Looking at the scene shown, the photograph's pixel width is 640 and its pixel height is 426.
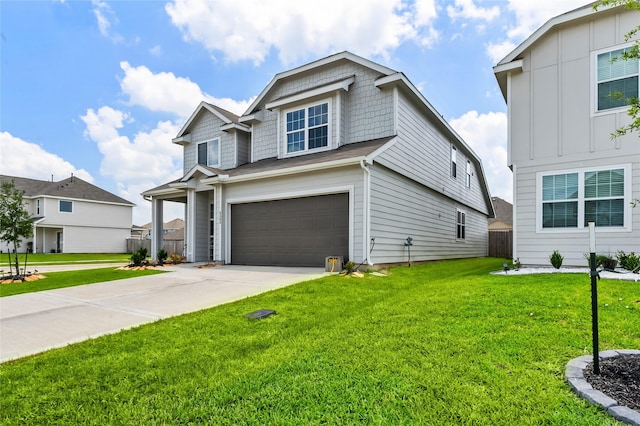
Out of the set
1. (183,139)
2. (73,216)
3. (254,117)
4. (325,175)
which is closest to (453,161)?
(325,175)

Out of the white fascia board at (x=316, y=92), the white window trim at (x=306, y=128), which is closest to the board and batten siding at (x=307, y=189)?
the white window trim at (x=306, y=128)

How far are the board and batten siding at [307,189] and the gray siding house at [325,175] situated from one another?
0.04 meters

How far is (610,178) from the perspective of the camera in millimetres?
8586

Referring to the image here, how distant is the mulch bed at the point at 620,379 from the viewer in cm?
250

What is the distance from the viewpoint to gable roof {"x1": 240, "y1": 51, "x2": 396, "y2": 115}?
38.7 ft

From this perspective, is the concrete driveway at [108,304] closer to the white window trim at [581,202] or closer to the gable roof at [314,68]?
the white window trim at [581,202]

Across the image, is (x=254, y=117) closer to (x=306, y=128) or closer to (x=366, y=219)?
→ (x=306, y=128)

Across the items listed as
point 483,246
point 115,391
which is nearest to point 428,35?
point 115,391

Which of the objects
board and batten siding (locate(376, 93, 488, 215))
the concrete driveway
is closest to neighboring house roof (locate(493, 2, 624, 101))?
board and batten siding (locate(376, 93, 488, 215))

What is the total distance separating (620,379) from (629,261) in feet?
22.9

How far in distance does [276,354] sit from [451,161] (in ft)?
51.7

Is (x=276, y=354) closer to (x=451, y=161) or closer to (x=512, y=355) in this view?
(x=512, y=355)

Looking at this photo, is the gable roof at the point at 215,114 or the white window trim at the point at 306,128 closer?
the white window trim at the point at 306,128

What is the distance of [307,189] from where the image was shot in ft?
36.9
